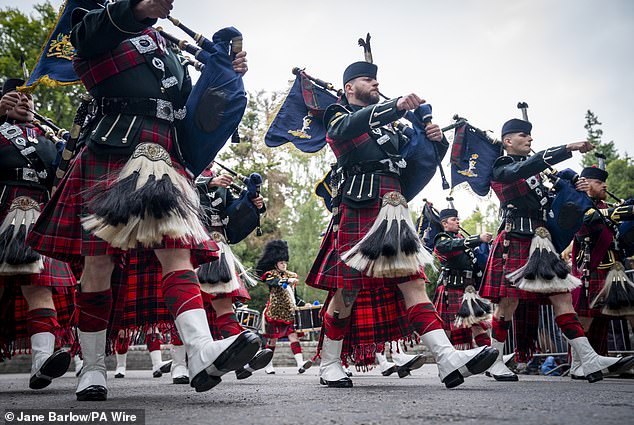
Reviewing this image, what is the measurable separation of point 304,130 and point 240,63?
186 cm

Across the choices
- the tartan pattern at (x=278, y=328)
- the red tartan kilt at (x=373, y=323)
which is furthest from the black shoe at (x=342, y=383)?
the tartan pattern at (x=278, y=328)

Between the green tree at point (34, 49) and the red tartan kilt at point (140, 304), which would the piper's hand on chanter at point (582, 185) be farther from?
the green tree at point (34, 49)

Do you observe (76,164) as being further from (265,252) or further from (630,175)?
(630,175)

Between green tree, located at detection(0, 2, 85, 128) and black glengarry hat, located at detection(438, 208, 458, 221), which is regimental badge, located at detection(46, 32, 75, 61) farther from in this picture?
green tree, located at detection(0, 2, 85, 128)

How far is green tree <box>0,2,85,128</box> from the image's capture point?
19125mm

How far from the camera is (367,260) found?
3672 millimetres

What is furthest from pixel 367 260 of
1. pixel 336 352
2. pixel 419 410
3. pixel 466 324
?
pixel 466 324

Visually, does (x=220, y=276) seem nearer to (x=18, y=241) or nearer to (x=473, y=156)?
(x=18, y=241)

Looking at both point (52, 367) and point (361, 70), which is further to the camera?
point (361, 70)

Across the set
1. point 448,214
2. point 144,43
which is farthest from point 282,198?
point 144,43

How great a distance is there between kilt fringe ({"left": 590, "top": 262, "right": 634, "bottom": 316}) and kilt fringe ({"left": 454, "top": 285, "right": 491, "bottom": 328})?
1586mm

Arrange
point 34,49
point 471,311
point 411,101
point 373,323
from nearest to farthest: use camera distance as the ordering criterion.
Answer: point 411,101
point 373,323
point 471,311
point 34,49

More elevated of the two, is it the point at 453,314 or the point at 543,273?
the point at 543,273

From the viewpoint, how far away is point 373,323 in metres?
4.54
